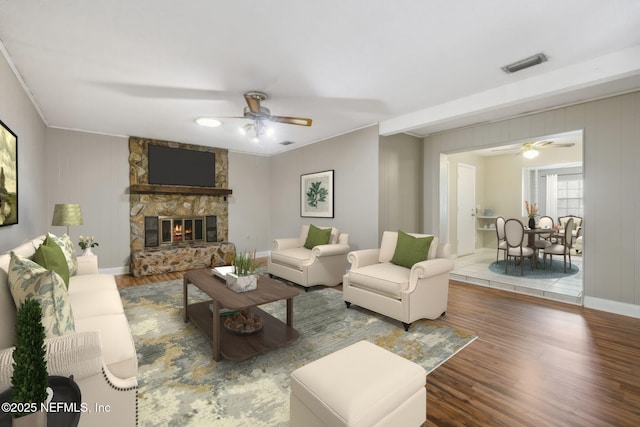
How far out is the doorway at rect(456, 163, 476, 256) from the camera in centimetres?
680

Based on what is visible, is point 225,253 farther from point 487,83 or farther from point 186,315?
point 487,83

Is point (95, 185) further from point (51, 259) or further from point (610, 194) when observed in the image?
point (610, 194)

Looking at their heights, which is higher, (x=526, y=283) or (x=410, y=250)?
(x=410, y=250)

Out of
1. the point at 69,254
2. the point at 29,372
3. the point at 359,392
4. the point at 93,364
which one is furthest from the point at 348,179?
the point at 29,372

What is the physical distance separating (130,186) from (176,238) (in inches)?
49.3

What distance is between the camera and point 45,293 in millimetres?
1333

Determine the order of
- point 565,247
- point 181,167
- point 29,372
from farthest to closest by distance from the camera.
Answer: point 181,167
point 565,247
point 29,372

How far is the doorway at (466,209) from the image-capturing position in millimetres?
6801

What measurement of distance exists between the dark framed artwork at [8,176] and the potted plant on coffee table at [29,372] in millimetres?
2326

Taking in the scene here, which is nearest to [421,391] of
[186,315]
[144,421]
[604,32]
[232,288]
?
[144,421]

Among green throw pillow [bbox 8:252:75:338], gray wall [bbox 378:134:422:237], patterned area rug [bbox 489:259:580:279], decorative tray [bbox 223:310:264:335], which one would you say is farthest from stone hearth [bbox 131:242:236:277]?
patterned area rug [bbox 489:259:580:279]

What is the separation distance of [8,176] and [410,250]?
3.84 metres

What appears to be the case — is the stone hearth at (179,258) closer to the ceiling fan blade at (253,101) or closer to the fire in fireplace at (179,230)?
the fire in fireplace at (179,230)

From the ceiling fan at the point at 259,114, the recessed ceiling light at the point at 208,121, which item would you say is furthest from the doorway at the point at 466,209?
the recessed ceiling light at the point at 208,121
